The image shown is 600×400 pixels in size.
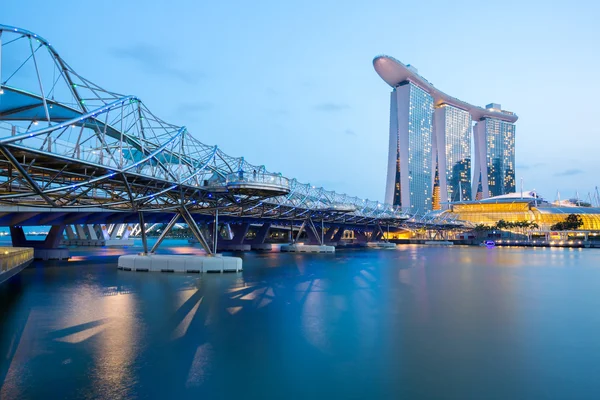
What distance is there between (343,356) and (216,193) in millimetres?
31100

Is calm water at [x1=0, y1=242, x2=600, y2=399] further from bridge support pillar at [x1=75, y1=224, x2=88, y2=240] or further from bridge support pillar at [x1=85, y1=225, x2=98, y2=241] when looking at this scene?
bridge support pillar at [x1=75, y1=224, x2=88, y2=240]

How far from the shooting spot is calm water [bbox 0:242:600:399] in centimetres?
1094

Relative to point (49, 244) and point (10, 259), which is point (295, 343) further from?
point (49, 244)

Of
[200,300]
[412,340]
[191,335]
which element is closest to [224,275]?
[200,300]

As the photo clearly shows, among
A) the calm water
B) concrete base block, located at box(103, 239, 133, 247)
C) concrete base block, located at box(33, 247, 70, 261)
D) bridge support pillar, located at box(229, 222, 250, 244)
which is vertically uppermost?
bridge support pillar, located at box(229, 222, 250, 244)

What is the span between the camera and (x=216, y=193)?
139 ft

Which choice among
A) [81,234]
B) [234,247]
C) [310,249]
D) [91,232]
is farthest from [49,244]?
[81,234]

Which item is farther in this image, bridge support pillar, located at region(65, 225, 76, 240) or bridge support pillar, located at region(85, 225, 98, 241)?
bridge support pillar, located at region(85, 225, 98, 241)

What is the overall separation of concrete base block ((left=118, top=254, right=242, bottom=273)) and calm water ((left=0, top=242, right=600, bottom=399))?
1023 centimetres

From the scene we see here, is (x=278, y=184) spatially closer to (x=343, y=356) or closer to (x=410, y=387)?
(x=343, y=356)

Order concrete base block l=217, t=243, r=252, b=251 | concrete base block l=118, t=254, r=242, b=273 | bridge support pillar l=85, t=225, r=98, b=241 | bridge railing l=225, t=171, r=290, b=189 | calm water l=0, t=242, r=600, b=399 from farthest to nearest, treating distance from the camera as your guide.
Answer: bridge support pillar l=85, t=225, r=98, b=241, concrete base block l=217, t=243, r=252, b=251, concrete base block l=118, t=254, r=242, b=273, bridge railing l=225, t=171, r=290, b=189, calm water l=0, t=242, r=600, b=399

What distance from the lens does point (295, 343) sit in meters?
14.9

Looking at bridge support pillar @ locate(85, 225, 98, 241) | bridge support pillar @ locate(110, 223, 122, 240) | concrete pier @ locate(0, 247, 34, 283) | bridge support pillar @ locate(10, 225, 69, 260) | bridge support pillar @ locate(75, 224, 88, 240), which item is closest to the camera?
concrete pier @ locate(0, 247, 34, 283)

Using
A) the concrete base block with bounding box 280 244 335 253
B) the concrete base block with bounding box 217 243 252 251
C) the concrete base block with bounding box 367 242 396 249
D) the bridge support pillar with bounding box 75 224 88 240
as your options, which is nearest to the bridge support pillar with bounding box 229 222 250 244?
the concrete base block with bounding box 217 243 252 251
